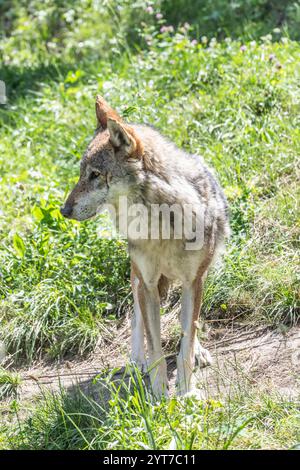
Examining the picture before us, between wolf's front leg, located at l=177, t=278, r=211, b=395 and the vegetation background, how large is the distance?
0.33 metres

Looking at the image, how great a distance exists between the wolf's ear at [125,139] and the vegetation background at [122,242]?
56.9 inches

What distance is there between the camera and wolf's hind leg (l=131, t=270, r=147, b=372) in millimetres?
6109

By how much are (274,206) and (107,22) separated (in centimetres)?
524

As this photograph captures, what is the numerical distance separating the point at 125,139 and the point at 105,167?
226mm

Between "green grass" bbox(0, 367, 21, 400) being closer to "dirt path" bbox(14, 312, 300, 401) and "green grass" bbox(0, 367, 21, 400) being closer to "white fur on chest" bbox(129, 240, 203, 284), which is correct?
"dirt path" bbox(14, 312, 300, 401)

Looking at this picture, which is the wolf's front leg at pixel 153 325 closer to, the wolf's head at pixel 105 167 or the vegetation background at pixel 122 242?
the vegetation background at pixel 122 242

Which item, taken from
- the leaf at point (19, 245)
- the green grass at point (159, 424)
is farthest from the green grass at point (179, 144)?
the green grass at point (159, 424)

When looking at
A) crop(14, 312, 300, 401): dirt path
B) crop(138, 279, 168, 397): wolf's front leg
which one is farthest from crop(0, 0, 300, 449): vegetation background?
crop(138, 279, 168, 397): wolf's front leg

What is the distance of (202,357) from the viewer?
234 inches

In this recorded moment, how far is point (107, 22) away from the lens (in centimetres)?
1119

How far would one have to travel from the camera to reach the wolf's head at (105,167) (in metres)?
5.07

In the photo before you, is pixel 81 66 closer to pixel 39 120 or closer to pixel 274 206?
pixel 39 120
